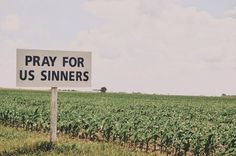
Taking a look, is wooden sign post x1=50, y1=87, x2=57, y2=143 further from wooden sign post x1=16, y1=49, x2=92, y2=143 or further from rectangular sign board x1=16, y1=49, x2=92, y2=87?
rectangular sign board x1=16, y1=49, x2=92, y2=87

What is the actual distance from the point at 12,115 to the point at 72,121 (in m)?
Answer: 6.16

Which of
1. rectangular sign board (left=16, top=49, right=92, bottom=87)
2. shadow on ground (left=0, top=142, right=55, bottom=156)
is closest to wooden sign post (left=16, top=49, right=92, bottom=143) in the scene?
rectangular sign board (left=16, top=49, right=92, bottom=87)

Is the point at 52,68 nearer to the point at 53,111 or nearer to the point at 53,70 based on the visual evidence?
the point at 53,70

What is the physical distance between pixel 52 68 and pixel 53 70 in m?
0.06

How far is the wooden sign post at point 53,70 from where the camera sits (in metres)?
13.8

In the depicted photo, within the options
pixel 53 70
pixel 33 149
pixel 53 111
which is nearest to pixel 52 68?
pixel 53 70

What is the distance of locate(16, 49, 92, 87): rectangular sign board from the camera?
45.1ft

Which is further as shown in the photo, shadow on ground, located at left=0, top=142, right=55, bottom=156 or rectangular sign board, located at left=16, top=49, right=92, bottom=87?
rectangular sign board, located at left=16, top=49, right=92, bottom=87

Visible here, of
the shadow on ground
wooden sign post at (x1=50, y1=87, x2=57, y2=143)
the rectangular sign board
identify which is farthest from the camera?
wooden sign post at (x1=50, y1=87, x2=57, y2=143)

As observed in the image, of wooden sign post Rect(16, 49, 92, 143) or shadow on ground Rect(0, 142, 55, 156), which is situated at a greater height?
Result: wooden sign post Rect(16, 49, 92, 143)

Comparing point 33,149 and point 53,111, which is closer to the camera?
point 33,149

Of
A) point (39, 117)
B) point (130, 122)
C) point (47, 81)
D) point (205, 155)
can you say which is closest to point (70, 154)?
point (47, 81)

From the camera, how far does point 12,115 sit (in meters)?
27.1

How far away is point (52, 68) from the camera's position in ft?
46.0
